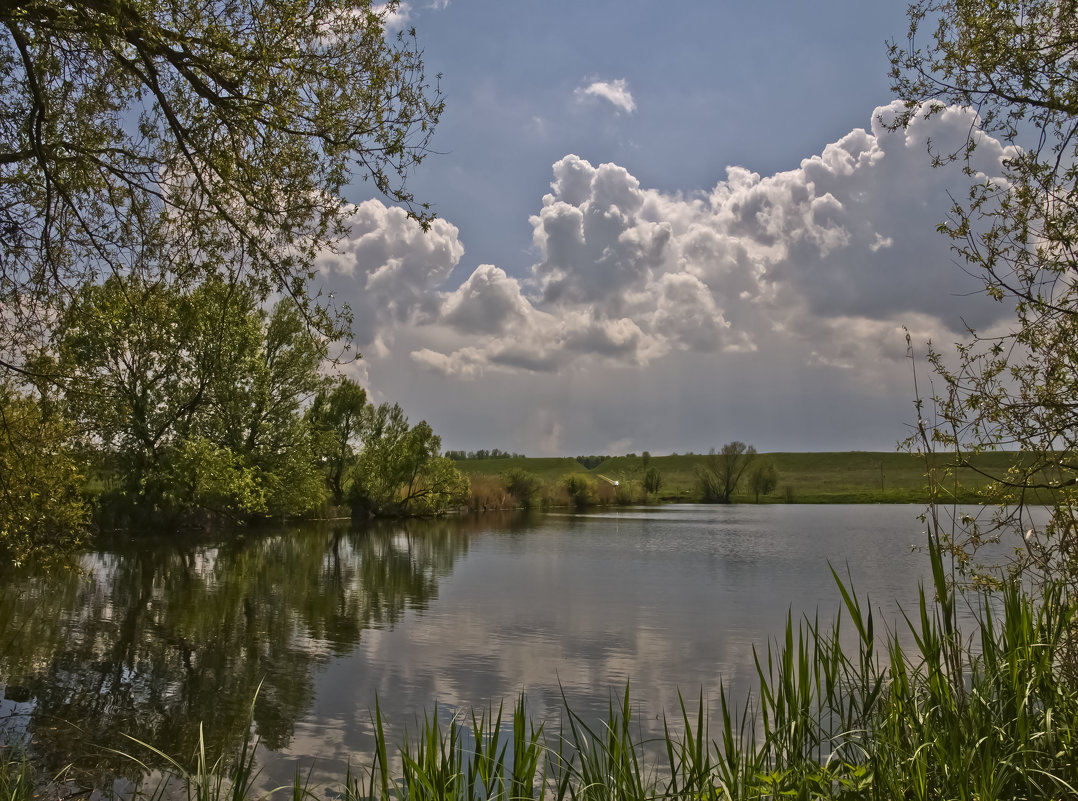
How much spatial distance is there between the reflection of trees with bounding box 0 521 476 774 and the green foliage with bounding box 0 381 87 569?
5.81ft

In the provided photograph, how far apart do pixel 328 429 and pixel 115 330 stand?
44.5 meters

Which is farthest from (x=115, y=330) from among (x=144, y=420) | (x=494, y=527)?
(x=494, y=527)

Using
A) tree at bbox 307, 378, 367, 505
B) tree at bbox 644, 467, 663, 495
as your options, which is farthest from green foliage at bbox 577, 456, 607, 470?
tree at bbox 307, 378, 367, 505

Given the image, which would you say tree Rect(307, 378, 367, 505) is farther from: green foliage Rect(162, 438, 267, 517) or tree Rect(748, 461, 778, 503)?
tree Rect(748, 461, 778, 503)

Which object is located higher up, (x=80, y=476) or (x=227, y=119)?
(x=227, y=119)

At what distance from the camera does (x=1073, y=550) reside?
5500 mm

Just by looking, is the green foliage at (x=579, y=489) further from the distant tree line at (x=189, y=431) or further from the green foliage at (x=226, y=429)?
the green foliage at (x=226, y=429)

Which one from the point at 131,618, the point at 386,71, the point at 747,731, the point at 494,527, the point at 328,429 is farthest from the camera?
the point at 328,429

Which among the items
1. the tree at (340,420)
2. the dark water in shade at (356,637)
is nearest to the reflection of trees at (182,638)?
the dark water in shade at (356,637)

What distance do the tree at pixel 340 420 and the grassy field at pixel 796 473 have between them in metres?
40.5

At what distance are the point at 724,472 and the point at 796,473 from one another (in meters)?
42.0

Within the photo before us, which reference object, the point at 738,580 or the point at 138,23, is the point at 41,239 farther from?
the point at 738,580

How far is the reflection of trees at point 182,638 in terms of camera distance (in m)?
9.29

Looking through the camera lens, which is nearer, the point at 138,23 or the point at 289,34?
the point at 138,23
